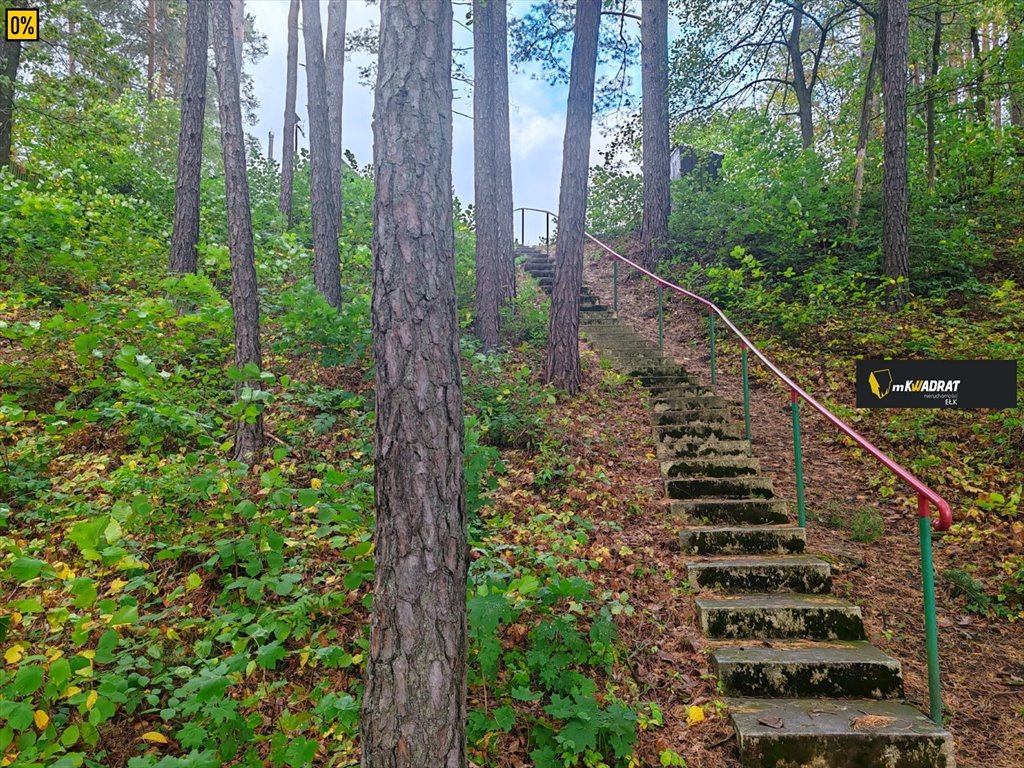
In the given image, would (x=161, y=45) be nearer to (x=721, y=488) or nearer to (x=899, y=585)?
(x=721, y=488)

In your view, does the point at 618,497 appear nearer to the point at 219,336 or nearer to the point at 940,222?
the point at 219,336

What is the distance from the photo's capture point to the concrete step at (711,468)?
16.1ft

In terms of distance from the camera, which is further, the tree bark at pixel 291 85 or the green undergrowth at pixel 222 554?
the tree bark at pixel 291 85

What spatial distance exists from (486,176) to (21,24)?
21.7ft

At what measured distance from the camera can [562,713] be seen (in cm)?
246

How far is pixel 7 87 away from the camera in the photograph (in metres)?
7.32

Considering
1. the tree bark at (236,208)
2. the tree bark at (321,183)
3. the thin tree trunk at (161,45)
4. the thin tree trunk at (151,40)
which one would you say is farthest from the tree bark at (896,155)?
the thin tree trunk at (161,45)

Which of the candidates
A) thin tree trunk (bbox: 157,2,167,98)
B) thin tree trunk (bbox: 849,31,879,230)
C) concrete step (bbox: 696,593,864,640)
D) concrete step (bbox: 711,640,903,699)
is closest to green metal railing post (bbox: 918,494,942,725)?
concrete step (bbox: 711,640,903,699)

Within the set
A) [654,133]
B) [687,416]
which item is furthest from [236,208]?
[654,133]

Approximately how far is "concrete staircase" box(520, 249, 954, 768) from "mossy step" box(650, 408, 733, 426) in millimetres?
432

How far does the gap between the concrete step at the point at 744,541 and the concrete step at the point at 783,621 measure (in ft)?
2.07

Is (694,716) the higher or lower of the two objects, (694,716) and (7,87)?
the lower

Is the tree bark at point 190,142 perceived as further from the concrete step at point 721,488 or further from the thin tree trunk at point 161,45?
the thin tree trunk at point 161,45

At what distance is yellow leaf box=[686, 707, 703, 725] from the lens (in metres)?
2.76
